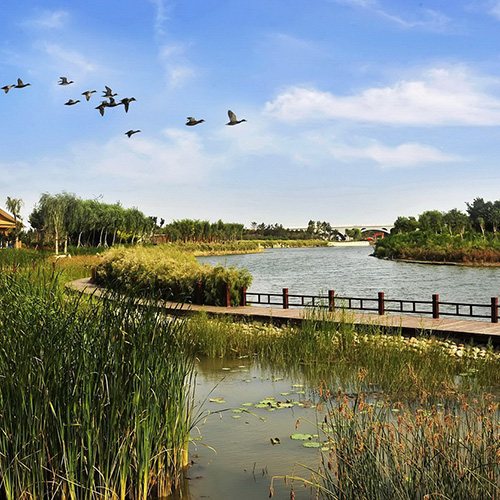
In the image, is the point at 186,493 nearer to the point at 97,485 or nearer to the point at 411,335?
the point at 97,485

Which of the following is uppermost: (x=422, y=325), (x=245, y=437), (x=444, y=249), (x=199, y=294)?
(x=444, y=249)

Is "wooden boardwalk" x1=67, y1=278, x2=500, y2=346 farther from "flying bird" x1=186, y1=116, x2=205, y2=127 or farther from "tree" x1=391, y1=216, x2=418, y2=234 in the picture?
"tree" x1=391, y1=216, x2=418, y2=234

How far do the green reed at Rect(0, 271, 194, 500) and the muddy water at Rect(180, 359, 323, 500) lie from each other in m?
0.66

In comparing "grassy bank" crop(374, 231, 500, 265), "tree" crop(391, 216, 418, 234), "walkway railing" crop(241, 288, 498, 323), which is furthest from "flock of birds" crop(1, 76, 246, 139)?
"tree" crop(391, 216, 418, 234)

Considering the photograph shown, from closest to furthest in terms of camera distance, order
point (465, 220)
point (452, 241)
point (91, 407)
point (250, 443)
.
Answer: point (91, 407)
point (250, 443)
point (452, 241)
point (465, 220)

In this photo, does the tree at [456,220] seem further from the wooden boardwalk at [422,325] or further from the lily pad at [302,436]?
the lily pad at [302,436]

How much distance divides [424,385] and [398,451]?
4.05 meters

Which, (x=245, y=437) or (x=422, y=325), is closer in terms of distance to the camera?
(x=245, y=437)

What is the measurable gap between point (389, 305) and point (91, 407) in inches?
879

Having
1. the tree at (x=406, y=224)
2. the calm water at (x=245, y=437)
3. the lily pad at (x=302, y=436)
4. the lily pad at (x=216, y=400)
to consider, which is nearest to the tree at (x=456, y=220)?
the tree at (x=406, y=224)

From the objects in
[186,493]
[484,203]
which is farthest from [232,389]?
[484,203]

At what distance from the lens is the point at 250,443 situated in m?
6.64

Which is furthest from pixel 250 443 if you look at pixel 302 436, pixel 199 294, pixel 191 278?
pixel 191 278

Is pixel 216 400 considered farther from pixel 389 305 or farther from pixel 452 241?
pixel 452 241
